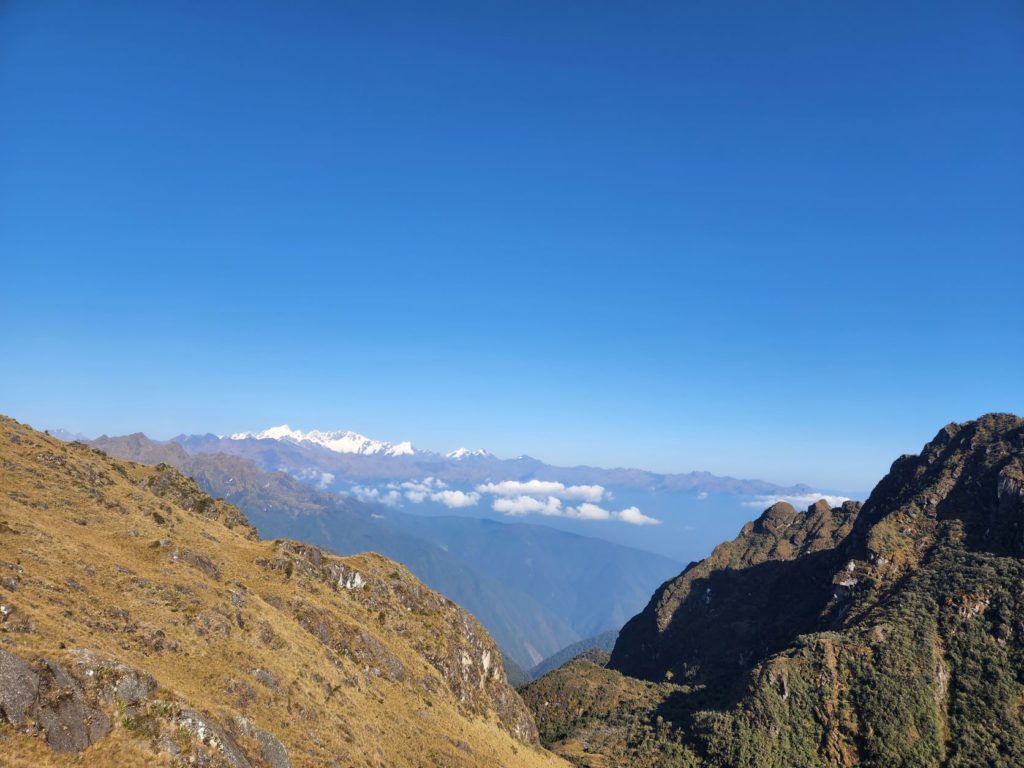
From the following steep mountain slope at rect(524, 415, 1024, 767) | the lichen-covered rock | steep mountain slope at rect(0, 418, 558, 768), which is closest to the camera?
the lichen-covered rock

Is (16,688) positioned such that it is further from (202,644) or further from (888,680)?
(888,680)

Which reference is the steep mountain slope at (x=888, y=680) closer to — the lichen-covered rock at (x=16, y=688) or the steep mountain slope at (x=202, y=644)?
the steep mountain slope at (x=202, y=644)

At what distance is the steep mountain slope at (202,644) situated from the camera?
33.9 m

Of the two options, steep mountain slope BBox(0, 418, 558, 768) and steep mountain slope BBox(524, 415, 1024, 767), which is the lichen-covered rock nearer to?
steep mountain slope BBox(0, 418, 558, 768)

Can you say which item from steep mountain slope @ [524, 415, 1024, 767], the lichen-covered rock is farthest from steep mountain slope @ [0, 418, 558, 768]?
steep mountain slope @ [524, 415, 1024, 767]

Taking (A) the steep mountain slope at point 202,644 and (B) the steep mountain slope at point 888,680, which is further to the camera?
(B) the steep mountain slope at point 888,680

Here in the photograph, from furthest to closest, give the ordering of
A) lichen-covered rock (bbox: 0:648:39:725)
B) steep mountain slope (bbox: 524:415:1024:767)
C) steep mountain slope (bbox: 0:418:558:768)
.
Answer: steep mountain slope (bbox: 524:415:1024:767)
steep mountain slope (bbox: 0:418:558:768)
lichen-covered rock (bbox: 0:648:39:725)

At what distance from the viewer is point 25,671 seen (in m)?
31.1

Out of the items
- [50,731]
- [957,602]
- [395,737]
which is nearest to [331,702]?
[395,737]

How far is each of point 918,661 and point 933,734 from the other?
16.1 meters

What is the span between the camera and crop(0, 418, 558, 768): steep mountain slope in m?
33.9

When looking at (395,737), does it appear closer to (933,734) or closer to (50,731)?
(50,731)

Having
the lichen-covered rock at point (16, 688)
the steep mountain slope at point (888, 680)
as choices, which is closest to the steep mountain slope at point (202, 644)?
the lichen-covered rock at point (16, 688)

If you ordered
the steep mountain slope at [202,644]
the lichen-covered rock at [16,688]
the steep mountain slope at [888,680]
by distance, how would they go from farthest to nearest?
the steep mountain slope at [888,680], the steep mountain slope at [202,644], the lichen-covered rock at [16,688]
